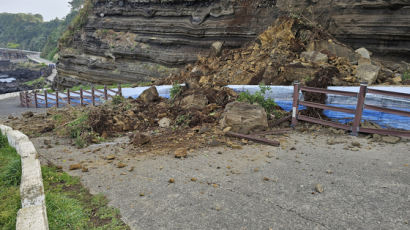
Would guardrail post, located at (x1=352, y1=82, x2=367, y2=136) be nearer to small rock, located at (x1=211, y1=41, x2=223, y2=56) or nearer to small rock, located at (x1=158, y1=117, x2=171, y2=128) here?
small rock, located at (x1=158, y1=117, x2=171, y2=128)

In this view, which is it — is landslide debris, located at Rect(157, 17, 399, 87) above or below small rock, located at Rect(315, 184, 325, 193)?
above

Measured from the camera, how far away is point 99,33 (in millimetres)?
22953

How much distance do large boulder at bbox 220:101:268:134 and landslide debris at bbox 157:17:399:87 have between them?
2.71m

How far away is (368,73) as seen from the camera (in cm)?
830

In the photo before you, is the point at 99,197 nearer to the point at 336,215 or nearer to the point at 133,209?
the point at 133,209

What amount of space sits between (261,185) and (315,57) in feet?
25.1

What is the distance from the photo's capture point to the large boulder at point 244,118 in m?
6.00

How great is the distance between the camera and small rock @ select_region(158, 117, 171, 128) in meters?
Answer: 7.21

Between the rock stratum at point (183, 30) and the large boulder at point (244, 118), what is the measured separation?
7.46m

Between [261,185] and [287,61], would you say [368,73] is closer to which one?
[287,61]

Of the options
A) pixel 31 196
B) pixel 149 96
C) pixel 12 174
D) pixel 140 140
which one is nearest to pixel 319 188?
pixel 31 196

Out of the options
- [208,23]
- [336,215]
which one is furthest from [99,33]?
[336,215]

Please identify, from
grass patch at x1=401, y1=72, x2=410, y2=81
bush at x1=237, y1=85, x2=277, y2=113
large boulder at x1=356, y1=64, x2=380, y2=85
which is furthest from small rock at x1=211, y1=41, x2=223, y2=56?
grass patch at x1=401, y1=72, x2=410, y2=81

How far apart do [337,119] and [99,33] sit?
22.1m
